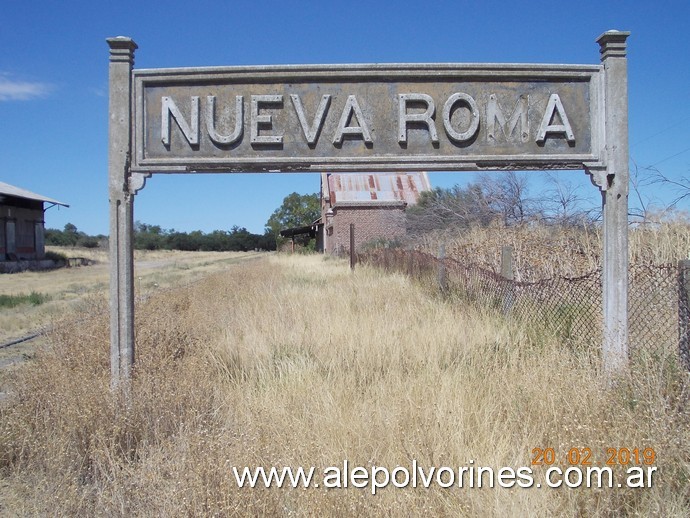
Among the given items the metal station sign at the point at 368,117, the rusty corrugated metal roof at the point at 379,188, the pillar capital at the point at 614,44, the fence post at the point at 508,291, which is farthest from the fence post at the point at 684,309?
the rusty corrugated metal roof at the point at 379,188

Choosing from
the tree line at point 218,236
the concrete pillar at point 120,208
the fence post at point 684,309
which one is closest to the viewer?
the fence post at point 684,309

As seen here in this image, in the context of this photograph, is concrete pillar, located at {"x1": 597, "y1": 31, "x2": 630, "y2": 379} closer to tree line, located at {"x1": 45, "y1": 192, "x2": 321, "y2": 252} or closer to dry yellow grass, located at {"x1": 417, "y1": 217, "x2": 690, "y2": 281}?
dry yellow grass, located at {"x1": 417, "y1": 217, "x2": 690, "y2": 281}

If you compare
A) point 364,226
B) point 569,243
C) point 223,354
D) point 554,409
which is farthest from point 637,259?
point 364,226

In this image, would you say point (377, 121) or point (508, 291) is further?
point (508, 291)

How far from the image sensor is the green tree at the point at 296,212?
93.9 metres

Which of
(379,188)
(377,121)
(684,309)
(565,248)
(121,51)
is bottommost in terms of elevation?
(684,309)

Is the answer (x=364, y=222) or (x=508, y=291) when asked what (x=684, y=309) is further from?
(x=364, y=222)

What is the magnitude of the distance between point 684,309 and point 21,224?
40.4 metres

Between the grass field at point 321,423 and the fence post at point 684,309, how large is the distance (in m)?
0.21

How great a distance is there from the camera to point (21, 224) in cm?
3678

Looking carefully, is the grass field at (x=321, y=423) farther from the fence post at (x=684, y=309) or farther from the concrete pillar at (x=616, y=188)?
the concrete pillar at (x=616, y=188)

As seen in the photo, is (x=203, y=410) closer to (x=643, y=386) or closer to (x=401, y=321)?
(x=643, y=386)

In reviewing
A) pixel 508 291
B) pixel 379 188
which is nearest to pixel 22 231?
pixel 379 188

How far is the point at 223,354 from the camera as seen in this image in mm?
6023
